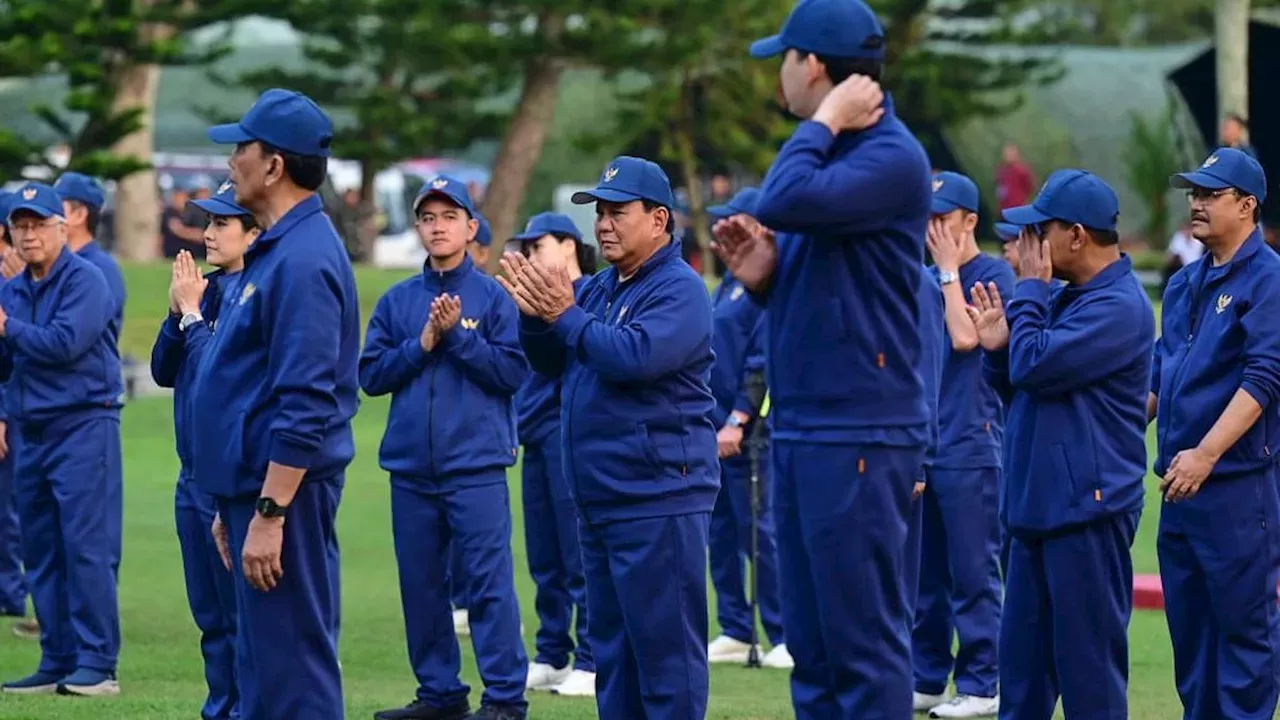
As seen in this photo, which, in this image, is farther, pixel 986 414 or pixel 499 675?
pixel 986 414

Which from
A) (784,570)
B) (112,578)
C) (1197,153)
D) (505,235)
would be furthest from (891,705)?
(505,235)

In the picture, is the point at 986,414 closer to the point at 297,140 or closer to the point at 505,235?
the point at 297,140

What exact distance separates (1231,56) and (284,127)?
23.9m

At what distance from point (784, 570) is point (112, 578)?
17.8ft

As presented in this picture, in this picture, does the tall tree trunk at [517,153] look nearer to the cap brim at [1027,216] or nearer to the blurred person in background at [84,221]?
the blurred person in background at [84,221]

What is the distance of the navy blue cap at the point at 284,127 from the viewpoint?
7.15 meters

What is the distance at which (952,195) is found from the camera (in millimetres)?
10805

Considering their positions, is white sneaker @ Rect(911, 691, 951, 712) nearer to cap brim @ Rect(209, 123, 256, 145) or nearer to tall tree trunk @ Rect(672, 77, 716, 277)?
cap brim @ Rect(209, 123, 256, 145)

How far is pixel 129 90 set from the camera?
32.2 m

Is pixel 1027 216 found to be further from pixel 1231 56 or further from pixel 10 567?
pixel 1231 56

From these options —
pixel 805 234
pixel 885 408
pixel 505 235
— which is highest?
pixel 805 234

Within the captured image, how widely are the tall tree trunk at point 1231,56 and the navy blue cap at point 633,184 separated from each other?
72.0ft

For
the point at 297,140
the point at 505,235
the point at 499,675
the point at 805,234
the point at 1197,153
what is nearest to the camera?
the point at 805,234

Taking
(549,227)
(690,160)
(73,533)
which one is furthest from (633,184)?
(690,160)
